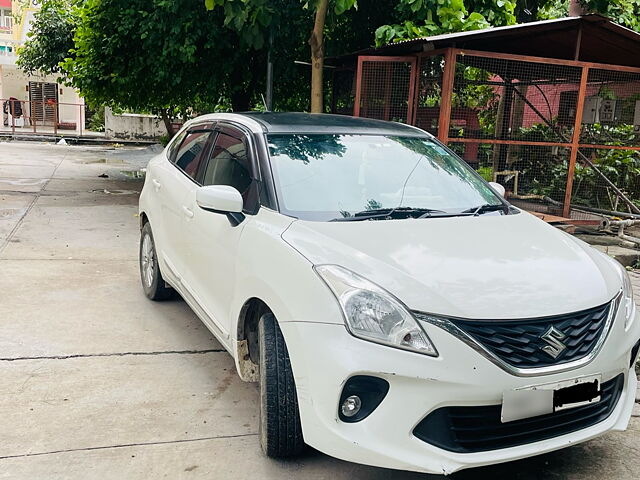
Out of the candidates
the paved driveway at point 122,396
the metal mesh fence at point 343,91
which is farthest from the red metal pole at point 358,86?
the paved driveway at point 122,396

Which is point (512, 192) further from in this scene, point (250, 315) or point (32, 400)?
point (32, 400)

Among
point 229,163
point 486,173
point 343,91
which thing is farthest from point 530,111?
point 229,163

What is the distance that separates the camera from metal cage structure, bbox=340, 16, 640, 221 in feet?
24.5

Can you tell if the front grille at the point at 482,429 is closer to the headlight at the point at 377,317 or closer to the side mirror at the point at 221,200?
the headlight at the point at 377,317

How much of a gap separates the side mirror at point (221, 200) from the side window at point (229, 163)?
198mm

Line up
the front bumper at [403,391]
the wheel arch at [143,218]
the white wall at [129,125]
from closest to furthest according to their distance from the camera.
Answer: the front bumper at [403,391] < the wheel arch at [143,218] < the white wall at [129,125]

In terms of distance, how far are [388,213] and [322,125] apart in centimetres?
91

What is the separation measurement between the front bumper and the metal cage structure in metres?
5.20

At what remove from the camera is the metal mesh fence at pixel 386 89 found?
7.61 m

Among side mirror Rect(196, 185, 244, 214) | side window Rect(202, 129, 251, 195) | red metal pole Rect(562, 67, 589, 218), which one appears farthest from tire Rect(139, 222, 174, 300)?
red metal pole Rect(562, 67, 589, 218)

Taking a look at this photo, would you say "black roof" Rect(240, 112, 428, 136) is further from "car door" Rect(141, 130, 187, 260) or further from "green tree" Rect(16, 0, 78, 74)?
"green tree" Rect(16, 0, 78, 74)

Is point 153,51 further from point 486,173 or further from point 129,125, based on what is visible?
point 129,125

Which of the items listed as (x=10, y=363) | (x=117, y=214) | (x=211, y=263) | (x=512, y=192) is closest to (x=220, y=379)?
(x=211, y=263)

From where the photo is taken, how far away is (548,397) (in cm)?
243
